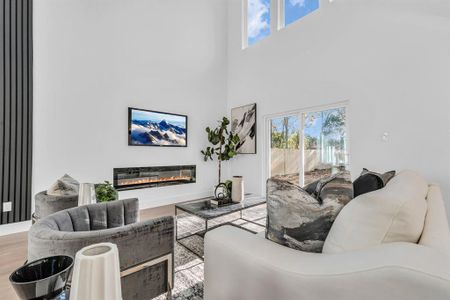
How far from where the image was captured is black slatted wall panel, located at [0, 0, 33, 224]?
2.71m

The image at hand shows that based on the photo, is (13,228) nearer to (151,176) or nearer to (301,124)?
(151,176)

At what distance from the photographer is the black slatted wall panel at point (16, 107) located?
271 cm

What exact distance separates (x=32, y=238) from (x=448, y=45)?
4.23 meters

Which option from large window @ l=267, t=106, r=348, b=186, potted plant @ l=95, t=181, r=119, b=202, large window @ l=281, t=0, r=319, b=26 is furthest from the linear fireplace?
large window @ l=281, t=0, r=319, b=26

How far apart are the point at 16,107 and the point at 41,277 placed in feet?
10.4

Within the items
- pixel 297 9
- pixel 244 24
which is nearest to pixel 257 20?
pixel 244 24

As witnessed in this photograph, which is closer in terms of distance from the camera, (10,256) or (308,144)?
(10,256)

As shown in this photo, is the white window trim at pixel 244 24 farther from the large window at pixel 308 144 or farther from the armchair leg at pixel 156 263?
the armchair leg at pixel 156 263

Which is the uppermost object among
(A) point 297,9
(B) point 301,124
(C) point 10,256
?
(A) point 297,9

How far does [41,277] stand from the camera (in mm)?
644

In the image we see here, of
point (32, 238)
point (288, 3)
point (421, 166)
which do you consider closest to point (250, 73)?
point (288, 3)

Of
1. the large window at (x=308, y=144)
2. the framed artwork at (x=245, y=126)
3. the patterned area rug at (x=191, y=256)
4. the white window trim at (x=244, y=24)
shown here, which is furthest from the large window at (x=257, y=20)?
the patterned area rug at (x=191, y=256)

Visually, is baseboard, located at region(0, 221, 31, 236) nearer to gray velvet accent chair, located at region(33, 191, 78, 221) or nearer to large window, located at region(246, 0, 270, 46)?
gray velvet accent chair, located at region(33, 191, 78, 221)

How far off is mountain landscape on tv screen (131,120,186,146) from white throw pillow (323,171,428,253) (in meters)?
3.67
